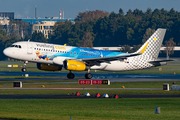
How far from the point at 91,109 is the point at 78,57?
30.8 m

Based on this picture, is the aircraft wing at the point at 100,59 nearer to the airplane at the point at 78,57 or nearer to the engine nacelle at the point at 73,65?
the airplane at the point at 78,57

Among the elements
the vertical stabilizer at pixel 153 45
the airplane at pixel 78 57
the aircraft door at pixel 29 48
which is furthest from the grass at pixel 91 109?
the vertical stabilizer at pixel 153 45

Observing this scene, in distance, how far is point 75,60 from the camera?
61.2 metres

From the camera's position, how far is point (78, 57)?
62.1m

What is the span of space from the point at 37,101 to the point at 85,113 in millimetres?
8558

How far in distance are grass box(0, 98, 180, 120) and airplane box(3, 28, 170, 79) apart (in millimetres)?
22071

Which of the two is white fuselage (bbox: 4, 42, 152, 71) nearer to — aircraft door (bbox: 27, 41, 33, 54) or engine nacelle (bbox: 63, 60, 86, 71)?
aircraft door (bbox: 27, 41, 33, 54)

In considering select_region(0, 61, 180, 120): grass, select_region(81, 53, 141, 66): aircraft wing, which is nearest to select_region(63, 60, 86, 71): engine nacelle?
select_region(81, 53, 141, 66): aircraft wing

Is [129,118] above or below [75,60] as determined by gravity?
below

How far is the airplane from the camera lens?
58.8 m

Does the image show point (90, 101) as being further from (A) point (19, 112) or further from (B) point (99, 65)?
(B) point (99, 65)

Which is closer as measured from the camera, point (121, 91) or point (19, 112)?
point (19, 112)

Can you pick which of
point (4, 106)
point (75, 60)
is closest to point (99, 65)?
point (75, 60)

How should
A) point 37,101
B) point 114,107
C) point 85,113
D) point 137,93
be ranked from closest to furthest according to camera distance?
point 85,113 < point 114,107 < point 37,101 < point 137,93
